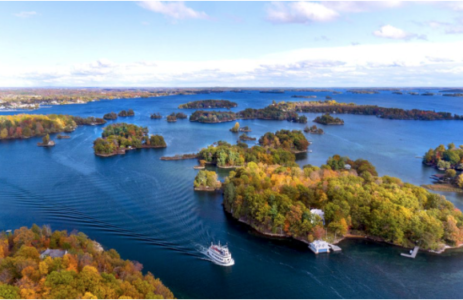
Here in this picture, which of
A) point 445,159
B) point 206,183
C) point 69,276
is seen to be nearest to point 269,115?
point 445,159

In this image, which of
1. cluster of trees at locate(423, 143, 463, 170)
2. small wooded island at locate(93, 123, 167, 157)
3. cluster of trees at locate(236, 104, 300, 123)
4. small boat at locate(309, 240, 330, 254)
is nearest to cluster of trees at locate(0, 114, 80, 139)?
small wooded island at locate(93, 123, 167, 157)

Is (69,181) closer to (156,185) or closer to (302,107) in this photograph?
(156,185)

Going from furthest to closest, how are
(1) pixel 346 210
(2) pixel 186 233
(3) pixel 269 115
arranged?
(3) pixel 269 115, (1) pixel 346 210, (2) pixel 186 233

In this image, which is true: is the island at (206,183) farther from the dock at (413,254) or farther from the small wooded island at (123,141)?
the small wooded island at (123,141)

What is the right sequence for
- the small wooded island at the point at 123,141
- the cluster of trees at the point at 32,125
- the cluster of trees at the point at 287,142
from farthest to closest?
1. the cluster of trees at the point at 32,125
2. the cluster of trees at the point at 287,142
3. the small wooded island at the point at 123,141

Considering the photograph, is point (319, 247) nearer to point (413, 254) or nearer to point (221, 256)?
point (413, 254)

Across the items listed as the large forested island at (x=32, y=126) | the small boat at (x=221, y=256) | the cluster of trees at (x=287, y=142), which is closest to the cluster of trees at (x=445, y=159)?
the cluster of trees at (x=287, y=142)

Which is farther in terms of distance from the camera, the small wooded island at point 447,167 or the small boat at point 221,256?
the small wooded island at point 447,167
